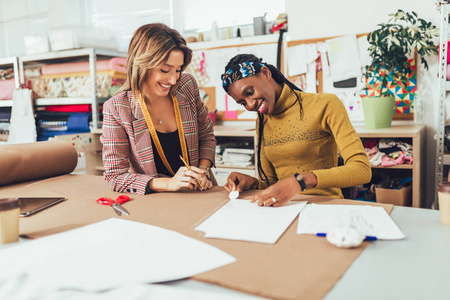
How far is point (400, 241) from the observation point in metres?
0.78

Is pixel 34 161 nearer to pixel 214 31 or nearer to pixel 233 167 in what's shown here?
pixel 233 167

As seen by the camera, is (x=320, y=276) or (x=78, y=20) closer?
(x=320, y=276)

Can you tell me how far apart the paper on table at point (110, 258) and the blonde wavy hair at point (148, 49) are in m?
0.65

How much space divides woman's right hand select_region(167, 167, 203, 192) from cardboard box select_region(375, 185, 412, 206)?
1377mm

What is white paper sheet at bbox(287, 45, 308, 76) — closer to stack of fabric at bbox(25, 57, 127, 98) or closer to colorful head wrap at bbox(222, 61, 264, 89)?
stack of fabric at bbox(25, 57, 127, 98)

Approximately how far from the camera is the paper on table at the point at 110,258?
0.64 meters

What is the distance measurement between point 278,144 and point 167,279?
2.96 ft

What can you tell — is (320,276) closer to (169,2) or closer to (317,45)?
(317,45)

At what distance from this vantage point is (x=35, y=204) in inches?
44.4

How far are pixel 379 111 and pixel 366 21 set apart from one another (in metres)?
0.66

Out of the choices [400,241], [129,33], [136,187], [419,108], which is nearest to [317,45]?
[419,108]

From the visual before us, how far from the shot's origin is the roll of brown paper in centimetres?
142

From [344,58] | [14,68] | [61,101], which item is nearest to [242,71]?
[344,58]

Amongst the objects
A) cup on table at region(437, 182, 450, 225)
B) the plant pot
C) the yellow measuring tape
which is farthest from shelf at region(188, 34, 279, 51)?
cup on table at region(437, 182, 450, 225)
